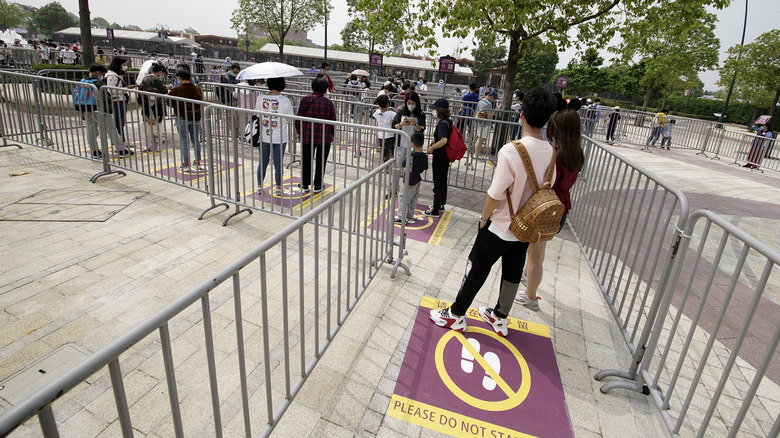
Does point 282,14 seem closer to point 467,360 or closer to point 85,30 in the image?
point 85,30

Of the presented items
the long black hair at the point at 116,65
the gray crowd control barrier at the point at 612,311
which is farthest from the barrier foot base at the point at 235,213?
the long black hair at the point at 116,65

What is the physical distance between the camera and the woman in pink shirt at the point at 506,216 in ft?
9.86

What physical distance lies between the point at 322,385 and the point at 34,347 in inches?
86.7

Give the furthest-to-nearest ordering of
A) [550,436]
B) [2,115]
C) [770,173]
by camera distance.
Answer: [770,173] < [2,115] < [550,436]

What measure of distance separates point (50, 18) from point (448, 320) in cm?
14247

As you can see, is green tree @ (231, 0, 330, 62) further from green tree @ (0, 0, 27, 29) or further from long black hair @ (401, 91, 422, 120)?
green tree @ (0, 0, 27, 29)

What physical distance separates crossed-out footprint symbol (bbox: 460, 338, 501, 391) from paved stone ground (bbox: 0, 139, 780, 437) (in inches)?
20.3

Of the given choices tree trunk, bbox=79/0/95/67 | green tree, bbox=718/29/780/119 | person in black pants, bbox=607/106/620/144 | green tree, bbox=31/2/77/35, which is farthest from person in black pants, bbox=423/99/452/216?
green tree, bbox=31/2/77/35

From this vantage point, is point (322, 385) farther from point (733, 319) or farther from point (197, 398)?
point (733, 319)

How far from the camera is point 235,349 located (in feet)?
10.7

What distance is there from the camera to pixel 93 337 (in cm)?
326

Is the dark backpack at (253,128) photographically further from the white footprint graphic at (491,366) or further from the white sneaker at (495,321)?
the white footprint graphic at (491,366)

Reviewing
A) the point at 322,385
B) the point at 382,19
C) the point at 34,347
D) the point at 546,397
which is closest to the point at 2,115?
the point at 34,347

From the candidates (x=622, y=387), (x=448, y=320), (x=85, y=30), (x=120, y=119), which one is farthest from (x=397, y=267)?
(x=85, y=30)
